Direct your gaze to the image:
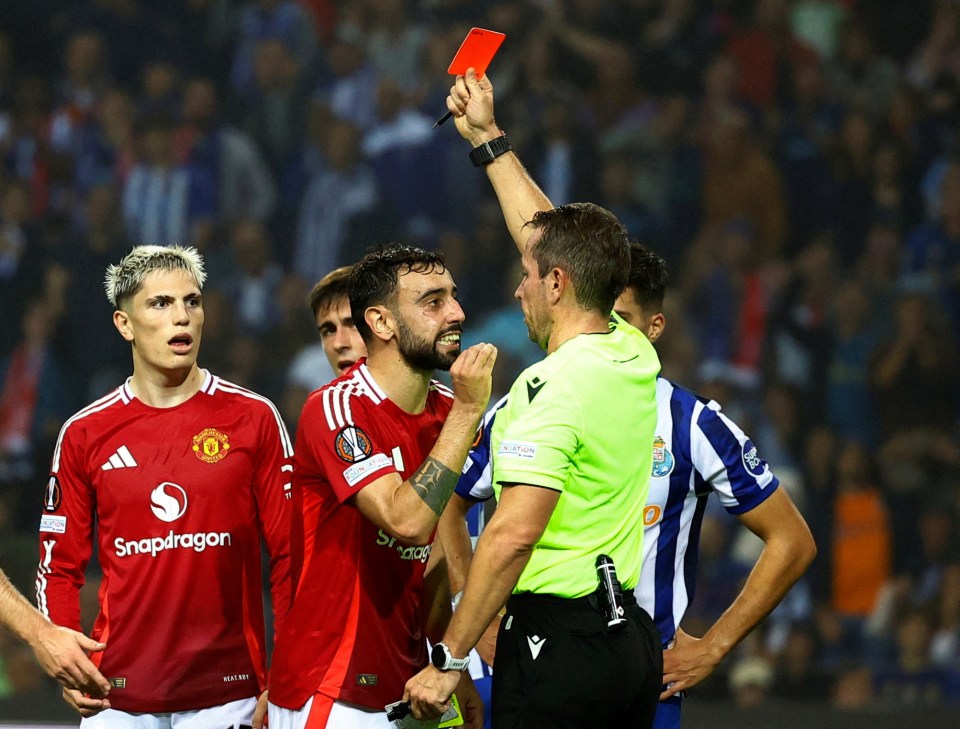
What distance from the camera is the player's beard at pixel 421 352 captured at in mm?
2963

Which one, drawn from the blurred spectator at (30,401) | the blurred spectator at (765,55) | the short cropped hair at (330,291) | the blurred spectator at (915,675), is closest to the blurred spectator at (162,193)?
the blurred spectator at (30,401)

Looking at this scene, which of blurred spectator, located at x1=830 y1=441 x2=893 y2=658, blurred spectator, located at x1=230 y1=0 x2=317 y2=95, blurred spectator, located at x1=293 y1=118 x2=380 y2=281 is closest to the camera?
blurred spectator, located at x1=830 y1=441 x2=893 y2=658

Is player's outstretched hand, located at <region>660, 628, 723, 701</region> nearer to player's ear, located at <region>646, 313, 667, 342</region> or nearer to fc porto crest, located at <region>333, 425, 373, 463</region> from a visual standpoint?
player's ear, located at <region>646, 313, 667, 342</region>

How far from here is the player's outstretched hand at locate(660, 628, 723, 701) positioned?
318cm

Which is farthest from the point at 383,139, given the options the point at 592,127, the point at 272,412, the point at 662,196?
the point at 272,412

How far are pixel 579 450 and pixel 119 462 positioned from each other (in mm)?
1374

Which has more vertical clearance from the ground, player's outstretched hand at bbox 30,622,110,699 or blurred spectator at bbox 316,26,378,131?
blurred spectator at bbox 316,26,378,131

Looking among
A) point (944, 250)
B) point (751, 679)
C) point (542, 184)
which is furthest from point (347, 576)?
point (944, 250)

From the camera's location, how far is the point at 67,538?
3.30 metres

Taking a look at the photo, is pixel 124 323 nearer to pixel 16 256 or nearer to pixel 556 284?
pixel 556 284

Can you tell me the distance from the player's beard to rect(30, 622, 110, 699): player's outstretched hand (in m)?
1.06

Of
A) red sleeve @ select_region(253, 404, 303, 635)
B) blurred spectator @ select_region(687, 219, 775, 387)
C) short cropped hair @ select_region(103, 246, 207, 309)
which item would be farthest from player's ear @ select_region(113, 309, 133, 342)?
blurred spectator @ select_region(687, 219, 775, 387)

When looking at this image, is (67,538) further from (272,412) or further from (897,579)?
(897,579)

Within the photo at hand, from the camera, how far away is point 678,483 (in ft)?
10.4
